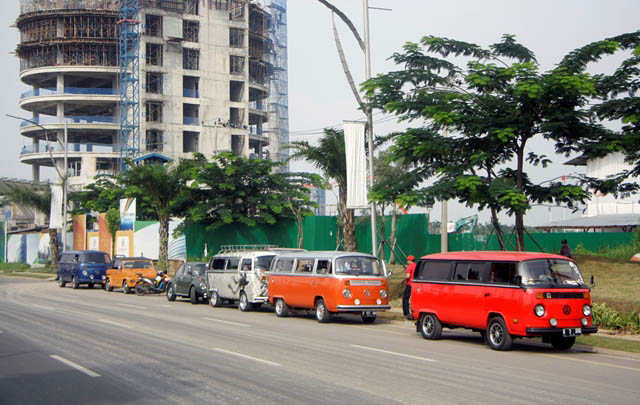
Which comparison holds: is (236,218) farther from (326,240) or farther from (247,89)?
(247,89)

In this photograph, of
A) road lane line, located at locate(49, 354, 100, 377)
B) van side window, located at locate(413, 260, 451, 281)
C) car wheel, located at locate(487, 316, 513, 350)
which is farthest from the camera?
van side window, located at locate(413, 260, 451, 281)

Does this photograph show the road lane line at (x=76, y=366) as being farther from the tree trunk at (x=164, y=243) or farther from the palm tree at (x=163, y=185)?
the tree trunk at (x=164, y=243)

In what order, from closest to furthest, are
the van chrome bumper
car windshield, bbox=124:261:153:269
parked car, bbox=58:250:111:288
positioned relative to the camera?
1. the van chrome bumper
2. car windshield, bbox=124:261:153:269
3. parked car, bbox=58:250:111:288

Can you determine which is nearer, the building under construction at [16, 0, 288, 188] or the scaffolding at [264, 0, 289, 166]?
the building under construction at [16, 0, 288, 188]

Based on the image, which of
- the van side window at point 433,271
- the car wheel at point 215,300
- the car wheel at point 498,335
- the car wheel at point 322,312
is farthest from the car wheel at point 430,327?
the car wheel at point 215,300

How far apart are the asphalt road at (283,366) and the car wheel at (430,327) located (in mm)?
235

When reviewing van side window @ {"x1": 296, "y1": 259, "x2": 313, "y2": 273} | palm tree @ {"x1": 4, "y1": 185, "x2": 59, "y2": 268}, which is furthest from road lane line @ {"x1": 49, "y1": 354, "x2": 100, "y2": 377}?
palm tree @ {"x1": 4, "y1": 185, "x2": 59, "y2": 268}

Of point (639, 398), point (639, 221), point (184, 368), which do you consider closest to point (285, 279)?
point (184, 368)

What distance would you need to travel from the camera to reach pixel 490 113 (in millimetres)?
21938

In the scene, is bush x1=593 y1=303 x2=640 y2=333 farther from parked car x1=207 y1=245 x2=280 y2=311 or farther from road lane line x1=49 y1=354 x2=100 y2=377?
road lane line x1=49 y1=354 x2=100 y2=377

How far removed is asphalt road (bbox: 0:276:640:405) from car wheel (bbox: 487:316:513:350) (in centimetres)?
25

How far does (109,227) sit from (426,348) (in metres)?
43.9

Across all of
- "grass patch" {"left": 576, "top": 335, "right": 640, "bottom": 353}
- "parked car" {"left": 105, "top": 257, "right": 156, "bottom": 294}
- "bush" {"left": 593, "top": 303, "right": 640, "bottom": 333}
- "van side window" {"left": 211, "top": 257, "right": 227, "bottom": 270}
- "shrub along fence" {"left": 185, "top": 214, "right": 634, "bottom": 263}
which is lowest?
"grass patch" {"left": 576, "top": 335, "right": 640, "bottom": 353}

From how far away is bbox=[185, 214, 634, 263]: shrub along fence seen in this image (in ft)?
108
